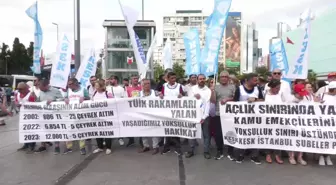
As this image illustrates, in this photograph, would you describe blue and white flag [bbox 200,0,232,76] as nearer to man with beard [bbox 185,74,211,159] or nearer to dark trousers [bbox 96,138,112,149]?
man with beard [bbox 185,74,211,159]

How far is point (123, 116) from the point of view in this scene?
760 centimetres

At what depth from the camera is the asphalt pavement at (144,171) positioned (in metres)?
5.55

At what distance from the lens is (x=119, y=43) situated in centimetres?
2503

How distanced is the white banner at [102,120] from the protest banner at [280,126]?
109 centimetres

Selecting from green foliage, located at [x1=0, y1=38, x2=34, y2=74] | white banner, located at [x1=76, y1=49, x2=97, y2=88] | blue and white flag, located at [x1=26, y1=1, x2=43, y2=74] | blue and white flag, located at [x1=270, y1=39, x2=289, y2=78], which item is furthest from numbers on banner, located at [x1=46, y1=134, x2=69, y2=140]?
green foliage, located at [x1=0, y1=38, x2=34, y2=74]

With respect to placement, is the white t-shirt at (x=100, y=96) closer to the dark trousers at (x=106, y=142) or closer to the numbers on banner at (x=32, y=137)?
the dark trousers at (x=106, y=142)

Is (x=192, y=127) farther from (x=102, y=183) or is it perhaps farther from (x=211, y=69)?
(x=211, y=69)

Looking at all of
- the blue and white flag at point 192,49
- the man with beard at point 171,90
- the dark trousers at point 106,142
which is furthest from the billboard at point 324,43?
the dark trousers at point 106,142

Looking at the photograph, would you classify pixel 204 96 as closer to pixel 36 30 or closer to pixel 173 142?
pixel 173 142

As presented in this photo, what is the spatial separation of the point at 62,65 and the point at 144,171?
4.85m

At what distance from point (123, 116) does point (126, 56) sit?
18018 mm

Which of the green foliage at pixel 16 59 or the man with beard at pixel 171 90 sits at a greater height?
the green foliage at pixel 16 59

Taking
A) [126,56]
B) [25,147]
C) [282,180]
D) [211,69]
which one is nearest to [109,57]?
[126,56]

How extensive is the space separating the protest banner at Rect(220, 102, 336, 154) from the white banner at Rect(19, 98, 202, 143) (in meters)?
1.09
